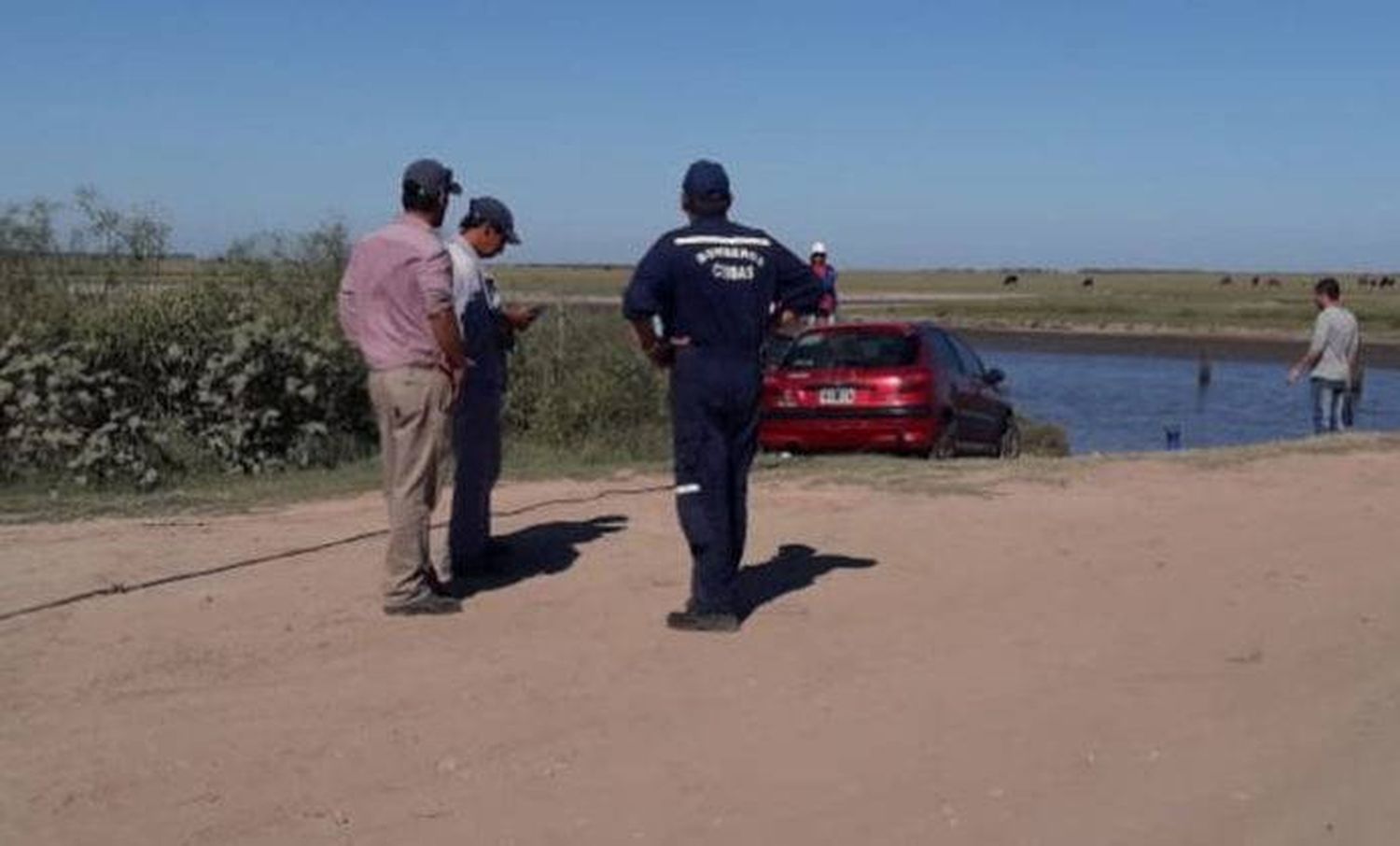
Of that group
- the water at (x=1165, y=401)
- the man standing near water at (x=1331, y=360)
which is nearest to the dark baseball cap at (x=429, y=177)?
the man standing near water at (x=1331, y=360)

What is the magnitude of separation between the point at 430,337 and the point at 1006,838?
11.1 ft

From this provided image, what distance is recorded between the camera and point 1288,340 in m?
59.7

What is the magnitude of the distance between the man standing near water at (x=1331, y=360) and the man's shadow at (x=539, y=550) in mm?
9496

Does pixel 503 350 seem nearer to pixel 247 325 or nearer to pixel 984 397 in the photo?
pixel 247 325

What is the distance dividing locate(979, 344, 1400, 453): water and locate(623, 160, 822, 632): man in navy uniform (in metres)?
19.9

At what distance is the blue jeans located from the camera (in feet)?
56.7

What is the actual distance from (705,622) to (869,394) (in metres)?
7.96

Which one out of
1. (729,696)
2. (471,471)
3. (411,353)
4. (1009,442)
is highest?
(411,353)

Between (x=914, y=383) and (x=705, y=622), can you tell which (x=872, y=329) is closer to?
(x=914, y=383)

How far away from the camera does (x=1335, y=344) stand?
55.5 ft

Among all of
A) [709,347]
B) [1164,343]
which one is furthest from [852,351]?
[1164,343]

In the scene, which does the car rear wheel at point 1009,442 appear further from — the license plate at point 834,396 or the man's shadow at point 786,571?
the man's shadow at point 786,571

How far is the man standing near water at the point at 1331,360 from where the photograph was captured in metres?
16.9

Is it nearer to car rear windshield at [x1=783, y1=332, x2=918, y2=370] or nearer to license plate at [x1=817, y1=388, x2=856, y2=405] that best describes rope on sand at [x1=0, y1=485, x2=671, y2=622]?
license plate at [x1=817, y1=388, x2=856, y2=405]
